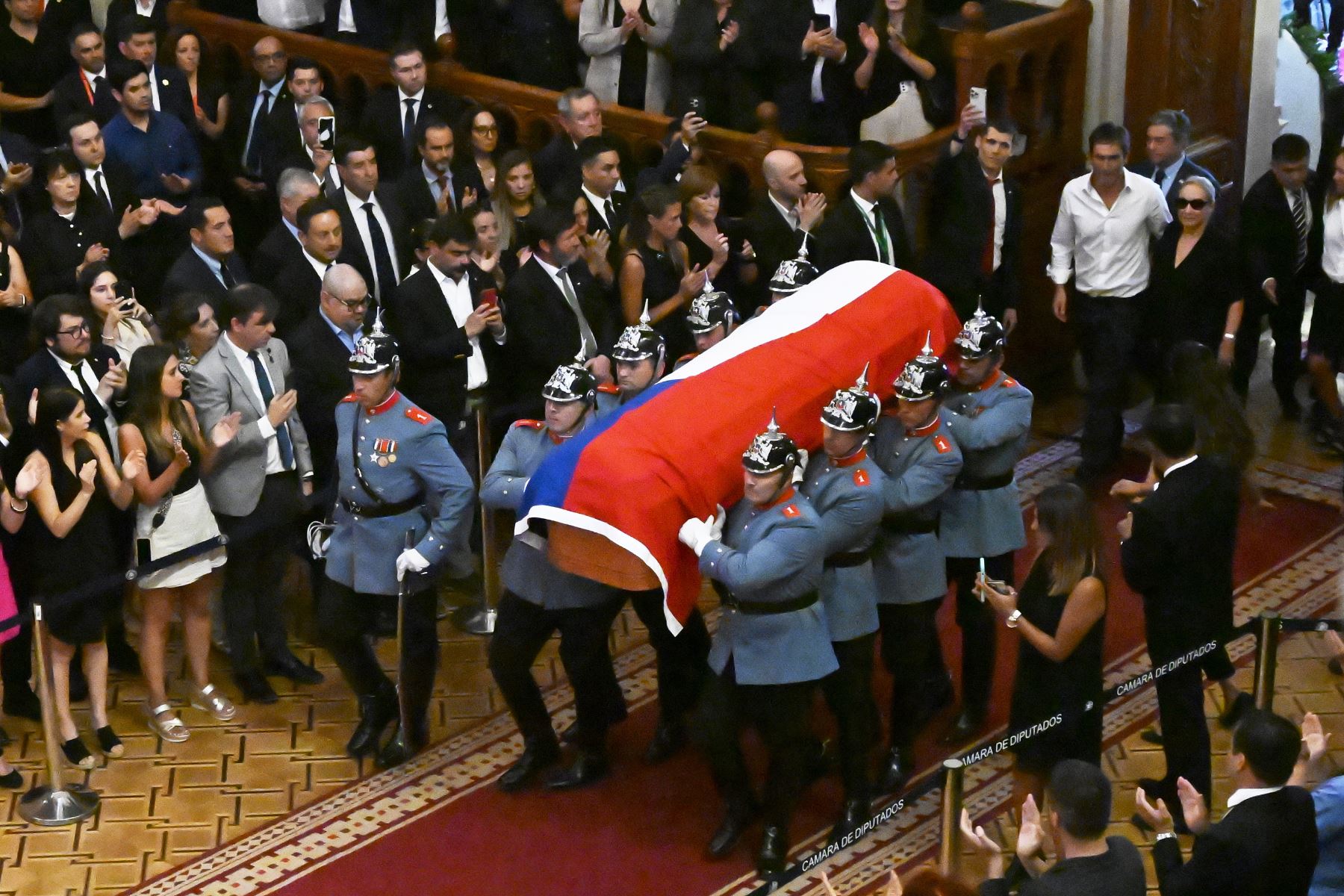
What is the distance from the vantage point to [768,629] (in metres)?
6.04

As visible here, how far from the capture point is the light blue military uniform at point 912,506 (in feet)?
21.2

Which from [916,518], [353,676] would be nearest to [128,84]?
[353,676]

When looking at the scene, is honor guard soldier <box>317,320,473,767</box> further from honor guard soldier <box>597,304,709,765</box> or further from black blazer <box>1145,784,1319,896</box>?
black blazer <box>1145,784,1319,896</box>

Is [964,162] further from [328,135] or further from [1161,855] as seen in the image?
[1161,855]

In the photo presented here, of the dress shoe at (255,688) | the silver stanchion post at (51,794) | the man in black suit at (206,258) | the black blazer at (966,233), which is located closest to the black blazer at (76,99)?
→ the man in black suit at (206,258)

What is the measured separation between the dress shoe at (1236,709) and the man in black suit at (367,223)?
3.59 m

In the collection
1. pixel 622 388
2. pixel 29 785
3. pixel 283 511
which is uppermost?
pixel 622 388

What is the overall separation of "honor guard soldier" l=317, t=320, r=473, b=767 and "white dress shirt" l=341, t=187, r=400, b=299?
1507 millimetres

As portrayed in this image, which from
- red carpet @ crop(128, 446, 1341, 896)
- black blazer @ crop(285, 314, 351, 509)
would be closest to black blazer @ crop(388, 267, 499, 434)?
black blazer @ crop(285, 314, 351, 509)

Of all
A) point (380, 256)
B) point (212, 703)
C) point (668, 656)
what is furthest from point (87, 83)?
point (668, 656)

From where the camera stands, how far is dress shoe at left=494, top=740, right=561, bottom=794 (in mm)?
6805

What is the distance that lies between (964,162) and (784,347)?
2.13m

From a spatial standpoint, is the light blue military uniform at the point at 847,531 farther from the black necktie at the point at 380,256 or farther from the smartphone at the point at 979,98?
the smartphone at the point at 979,98

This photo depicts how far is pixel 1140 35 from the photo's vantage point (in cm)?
968
